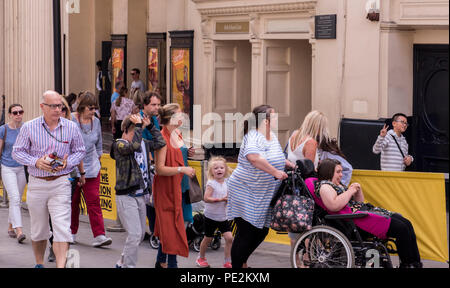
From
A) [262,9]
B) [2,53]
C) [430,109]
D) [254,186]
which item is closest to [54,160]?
[254,186]

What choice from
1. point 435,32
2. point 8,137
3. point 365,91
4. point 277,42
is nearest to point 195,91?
point 277,42

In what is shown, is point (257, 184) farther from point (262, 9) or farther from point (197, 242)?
point (262, 9)

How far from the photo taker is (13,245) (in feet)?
35.0

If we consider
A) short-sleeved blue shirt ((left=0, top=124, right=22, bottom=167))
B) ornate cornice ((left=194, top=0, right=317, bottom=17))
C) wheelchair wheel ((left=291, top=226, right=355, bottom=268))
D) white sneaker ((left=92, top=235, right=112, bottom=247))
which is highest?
ornate cornice ((left=194, top=0, right=317, bottom=17))

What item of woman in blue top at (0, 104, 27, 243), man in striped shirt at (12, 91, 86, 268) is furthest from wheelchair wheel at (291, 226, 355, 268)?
woman in blue top at (0, 104, 27, 243)

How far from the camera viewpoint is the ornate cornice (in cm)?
1644

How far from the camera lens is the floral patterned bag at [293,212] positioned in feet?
27.1

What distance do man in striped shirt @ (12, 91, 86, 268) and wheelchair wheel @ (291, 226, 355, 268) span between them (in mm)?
2239

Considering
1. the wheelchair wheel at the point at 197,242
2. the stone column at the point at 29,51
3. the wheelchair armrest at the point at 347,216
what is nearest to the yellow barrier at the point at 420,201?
the wheelchair armrest at the point at 347,216

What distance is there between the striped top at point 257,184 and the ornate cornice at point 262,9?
816cm

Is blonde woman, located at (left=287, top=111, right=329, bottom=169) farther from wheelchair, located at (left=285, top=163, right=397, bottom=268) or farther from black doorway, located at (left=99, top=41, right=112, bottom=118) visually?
black doorway, located at (left=99, top=41, right=112, bottom=118)

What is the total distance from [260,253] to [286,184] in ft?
6.84

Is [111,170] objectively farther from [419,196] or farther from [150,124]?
[419,196]

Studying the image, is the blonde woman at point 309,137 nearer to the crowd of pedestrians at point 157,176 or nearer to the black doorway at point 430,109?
the crowd of pedestrians at point 157,176
